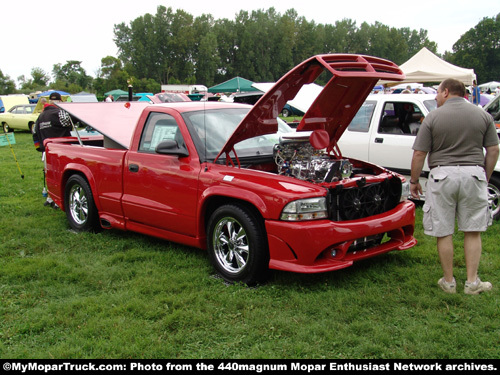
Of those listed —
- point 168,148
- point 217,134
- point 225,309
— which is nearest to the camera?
point 225,309

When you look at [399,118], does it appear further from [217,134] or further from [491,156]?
[217,134]

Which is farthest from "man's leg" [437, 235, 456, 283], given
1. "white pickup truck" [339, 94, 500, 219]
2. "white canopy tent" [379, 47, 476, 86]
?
"white canopy tent" [379, 47, 476, 86]

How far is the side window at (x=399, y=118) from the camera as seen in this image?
735 centimetres

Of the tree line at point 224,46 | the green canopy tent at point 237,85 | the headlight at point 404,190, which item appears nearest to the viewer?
the headlight at point 404,190

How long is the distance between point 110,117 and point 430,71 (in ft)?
43.6

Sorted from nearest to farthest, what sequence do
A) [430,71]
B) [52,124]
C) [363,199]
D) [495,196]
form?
1. [363,199]
2. [495,196]
3. [52,124]
4. [430,71]

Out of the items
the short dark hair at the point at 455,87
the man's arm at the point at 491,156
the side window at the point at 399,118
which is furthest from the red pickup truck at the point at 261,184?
the side window at the point at 399,118

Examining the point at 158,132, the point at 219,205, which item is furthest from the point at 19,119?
the point at 219,205

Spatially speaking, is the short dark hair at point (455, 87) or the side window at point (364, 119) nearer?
the short dark hair at point (455, 87)

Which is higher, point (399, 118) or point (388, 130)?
point (399, 118)

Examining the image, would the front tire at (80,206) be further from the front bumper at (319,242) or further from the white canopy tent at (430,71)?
the white canopy tent at (430,71)

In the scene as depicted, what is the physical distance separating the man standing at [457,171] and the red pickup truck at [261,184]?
0.49m

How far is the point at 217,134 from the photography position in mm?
5090
